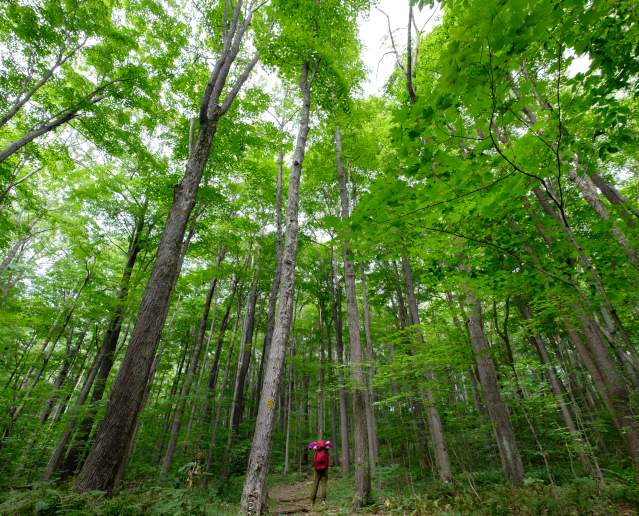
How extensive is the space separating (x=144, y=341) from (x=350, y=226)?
3856mm

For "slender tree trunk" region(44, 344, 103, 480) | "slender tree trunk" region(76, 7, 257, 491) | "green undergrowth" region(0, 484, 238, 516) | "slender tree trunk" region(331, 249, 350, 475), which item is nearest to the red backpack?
"green undergrowth" region(0, 484, 238, 516)

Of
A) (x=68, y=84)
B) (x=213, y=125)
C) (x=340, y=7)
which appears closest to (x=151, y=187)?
(x=68, y=84)

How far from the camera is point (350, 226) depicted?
9.91 feet

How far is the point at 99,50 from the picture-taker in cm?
935

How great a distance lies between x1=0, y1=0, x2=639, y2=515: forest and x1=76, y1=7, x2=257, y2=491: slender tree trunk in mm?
38

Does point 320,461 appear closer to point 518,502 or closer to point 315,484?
point 315,484

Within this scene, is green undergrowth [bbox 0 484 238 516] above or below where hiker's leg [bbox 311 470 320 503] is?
above

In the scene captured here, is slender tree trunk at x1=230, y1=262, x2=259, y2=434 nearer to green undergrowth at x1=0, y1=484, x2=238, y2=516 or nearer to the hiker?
the hiker

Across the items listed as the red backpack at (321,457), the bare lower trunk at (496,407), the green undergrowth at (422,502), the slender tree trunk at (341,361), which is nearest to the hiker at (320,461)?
the red backpack at (321,457)

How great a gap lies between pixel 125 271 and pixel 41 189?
384 inches

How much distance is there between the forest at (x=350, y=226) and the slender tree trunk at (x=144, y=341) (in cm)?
4

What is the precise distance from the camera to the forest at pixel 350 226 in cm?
242

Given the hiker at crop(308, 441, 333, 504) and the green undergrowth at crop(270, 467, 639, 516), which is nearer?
the green undergrowth at crop(270, 467, 639, 516)

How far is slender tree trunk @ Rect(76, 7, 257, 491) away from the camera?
3963 millimetres
